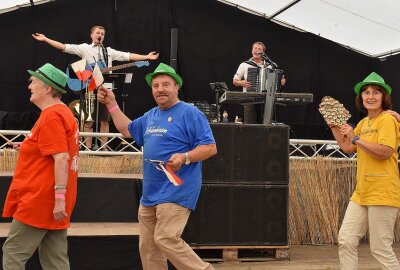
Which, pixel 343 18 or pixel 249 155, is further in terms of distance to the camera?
pixel 343 18

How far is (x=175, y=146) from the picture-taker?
12.0 ft

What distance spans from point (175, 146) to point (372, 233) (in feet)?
4.88

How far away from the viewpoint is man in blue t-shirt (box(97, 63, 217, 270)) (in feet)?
11.8

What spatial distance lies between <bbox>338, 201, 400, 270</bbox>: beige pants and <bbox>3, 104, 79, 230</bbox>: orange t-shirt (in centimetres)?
194

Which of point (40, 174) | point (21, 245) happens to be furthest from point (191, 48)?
point (21, 245)

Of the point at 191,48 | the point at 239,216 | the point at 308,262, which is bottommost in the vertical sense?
the point at 308,262

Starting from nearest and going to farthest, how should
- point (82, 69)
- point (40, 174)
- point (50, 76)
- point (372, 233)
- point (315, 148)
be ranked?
1. point (40, 174)
2. point (50, 76)
3. point (372, 233)
4. point (82, 69)
5. point (315, 148)

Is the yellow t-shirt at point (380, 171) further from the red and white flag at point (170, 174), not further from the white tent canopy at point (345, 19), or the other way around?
the white tent canopy at point (345, 19)

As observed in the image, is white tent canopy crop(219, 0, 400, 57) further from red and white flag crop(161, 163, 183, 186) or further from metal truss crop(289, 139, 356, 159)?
red and white flag crop(161, 163, 183, 186)

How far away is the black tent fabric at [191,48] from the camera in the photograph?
10.6 metres

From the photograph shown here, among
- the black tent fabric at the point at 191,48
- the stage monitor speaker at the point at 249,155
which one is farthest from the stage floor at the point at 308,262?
the black tent fabric at the point at 191,48

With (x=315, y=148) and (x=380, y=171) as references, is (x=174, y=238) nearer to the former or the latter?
(x=380, y=171)

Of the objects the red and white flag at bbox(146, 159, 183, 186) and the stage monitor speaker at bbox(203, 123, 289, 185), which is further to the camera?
the stage monitor speaker at bbox(203, 123, 289, 185)

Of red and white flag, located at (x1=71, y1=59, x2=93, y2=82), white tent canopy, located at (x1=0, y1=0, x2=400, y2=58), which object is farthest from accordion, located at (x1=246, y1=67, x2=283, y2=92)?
white tent canopy, located at (x1=0, y1=0, x2=400, y2=58)
